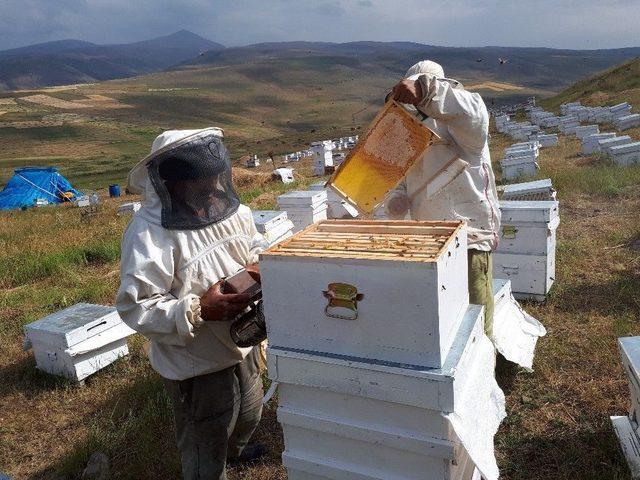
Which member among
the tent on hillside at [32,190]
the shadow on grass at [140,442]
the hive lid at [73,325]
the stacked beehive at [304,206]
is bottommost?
the tent on hillside at [32,190]

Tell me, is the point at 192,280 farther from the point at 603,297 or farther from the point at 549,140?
the point at 549,140

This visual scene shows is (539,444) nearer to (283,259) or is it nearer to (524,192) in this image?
(283,259)

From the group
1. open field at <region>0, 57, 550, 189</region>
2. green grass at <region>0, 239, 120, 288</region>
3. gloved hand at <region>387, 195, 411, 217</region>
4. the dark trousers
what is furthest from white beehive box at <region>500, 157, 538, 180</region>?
open field at <region>0, 57, 550, 189</region>

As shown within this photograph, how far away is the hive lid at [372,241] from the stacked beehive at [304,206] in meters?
4.24

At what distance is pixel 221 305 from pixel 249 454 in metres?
1.63

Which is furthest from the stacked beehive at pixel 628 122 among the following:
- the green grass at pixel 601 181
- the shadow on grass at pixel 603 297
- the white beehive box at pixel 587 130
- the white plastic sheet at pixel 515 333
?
the white plastic sheet at pixel 515 333

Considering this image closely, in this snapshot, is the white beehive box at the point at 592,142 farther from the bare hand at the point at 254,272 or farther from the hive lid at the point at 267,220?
the bare hand at the point at 254,272

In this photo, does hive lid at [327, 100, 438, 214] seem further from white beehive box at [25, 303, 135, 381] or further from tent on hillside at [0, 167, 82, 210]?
tent on hillside at [0, 167, 82, 210]

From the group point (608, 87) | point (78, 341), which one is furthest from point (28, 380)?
point (608, 87)

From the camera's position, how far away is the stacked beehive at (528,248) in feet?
17.8

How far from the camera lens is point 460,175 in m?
3.27

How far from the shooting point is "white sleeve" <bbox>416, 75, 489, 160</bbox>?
294 centimetres

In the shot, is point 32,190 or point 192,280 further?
point 32,190

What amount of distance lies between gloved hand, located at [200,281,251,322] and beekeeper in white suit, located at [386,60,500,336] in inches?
56.8
